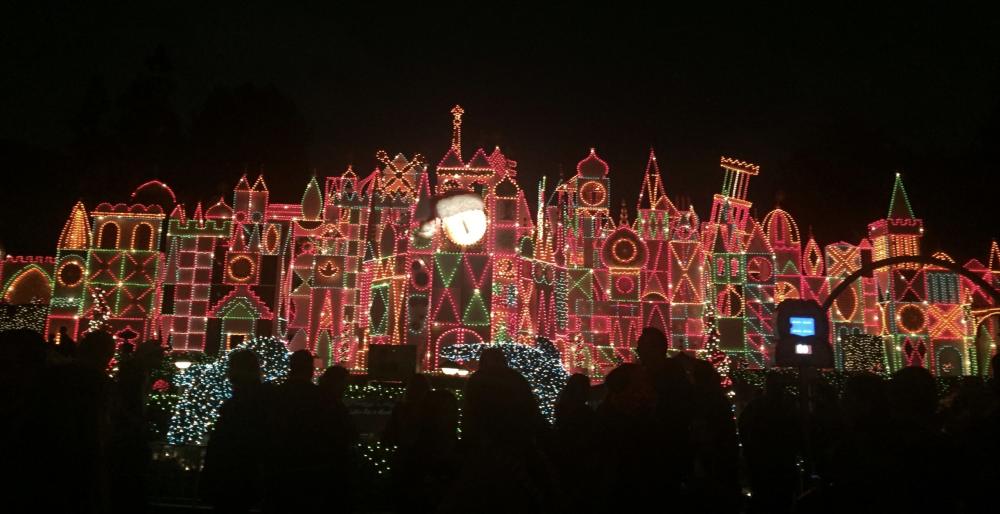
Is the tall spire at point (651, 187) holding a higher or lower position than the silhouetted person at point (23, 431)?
higher

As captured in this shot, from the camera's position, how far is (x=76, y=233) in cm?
2802

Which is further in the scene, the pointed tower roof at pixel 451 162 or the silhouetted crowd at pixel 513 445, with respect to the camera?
the pointed tower roof at pixel 451 162

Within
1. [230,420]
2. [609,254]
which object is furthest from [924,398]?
[609,254]

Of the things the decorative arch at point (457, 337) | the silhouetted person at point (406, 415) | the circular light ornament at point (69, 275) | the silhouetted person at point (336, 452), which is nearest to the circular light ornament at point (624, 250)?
the decorative arch at point (457, 337)

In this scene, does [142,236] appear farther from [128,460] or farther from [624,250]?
[128,460]

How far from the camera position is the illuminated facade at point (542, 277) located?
2673 centimetres

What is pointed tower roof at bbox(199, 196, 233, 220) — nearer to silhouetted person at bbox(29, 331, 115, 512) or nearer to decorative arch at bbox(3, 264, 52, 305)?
decorative arch at bbox(3, 264, 52, 305)

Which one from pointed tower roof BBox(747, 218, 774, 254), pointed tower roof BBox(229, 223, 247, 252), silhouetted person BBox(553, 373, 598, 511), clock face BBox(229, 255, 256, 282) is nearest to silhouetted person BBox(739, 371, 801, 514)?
silhouetted person BBox(553, 373, 598, 511)

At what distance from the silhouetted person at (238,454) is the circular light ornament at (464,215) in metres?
18.7

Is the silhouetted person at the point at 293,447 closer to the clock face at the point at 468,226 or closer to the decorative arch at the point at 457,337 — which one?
the decorative arch at the point at 457,337

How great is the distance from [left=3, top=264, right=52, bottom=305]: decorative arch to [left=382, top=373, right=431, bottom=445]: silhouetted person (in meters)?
25.1

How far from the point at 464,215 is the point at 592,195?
5.95 meters

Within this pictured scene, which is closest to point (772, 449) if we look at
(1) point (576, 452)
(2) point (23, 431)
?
(1) point (576, 452)

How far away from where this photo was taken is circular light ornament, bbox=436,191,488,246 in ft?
80.6
